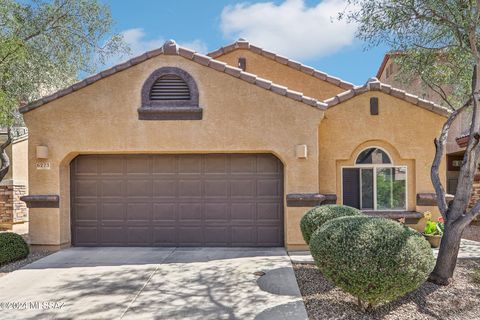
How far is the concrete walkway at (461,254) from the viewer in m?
8.61

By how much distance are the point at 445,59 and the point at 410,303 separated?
602cm

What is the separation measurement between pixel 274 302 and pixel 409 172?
240 inches

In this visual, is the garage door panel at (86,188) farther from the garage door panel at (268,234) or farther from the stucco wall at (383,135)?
the stucco wall at (383,135)

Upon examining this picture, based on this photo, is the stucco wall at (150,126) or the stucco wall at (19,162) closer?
the stucco wall at (150,126)

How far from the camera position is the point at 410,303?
601 cm

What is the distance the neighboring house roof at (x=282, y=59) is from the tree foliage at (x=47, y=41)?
12.5 ft

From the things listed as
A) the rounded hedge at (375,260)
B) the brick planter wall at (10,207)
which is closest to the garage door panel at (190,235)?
the rounded hedge at (375,260)

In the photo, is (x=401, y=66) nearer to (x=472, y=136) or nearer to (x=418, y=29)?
(x=418, y=29)

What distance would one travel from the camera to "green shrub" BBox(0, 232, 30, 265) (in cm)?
847

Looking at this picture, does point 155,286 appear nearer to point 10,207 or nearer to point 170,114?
point 170,114

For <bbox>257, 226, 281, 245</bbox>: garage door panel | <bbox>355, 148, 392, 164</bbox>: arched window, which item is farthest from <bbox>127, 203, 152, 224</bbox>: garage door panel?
<bbox>355, 148, 392, 164</bbox>: arched window

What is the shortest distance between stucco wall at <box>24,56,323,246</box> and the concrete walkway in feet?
2.41

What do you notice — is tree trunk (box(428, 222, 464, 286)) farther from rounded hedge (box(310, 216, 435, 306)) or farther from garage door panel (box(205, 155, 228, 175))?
garage door panel (box(205, 155, 228, 175))

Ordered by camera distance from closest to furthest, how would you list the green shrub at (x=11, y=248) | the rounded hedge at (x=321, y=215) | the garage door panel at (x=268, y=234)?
1. the rounded hedge at (x=321, y=215)
2. the green shrub at (x=11, y=248)
3. the garage door panel at (x=268, y=234)
